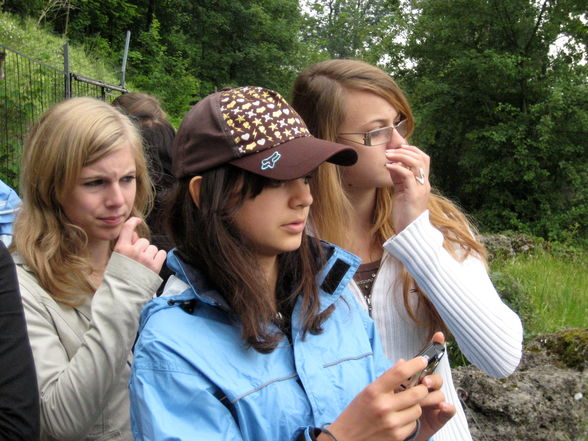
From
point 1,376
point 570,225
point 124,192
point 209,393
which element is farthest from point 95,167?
point 570,225

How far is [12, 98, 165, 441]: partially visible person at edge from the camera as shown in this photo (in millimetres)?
1636

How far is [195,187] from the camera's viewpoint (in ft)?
4.96

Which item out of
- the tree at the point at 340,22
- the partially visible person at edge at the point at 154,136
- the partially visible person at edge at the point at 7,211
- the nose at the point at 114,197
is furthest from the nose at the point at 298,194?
the tree at the point at 340,22

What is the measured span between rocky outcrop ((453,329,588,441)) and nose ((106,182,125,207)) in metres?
1.93

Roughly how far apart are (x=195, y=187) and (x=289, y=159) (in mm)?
260

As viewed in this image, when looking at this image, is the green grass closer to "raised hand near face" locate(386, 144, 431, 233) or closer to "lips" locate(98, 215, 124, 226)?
"raised hand near face" locate(386, 144, 431, 233)

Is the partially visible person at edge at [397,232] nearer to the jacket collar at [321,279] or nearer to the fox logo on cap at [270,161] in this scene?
the jacket collar at [321,279]

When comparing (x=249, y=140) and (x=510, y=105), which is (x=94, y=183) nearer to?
(x=249, y=140)

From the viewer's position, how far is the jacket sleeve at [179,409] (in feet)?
4.05

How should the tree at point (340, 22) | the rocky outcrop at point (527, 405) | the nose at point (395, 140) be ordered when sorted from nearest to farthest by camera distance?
1. the nose at point (395, 140)
2. the rocky outcrop at point (527, 405)
3. the tree at point (340, 22)

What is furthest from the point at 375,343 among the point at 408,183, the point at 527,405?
the point at 527,405

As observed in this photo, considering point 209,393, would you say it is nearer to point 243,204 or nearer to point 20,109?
point 243,204

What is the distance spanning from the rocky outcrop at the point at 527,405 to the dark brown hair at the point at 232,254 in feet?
5.62

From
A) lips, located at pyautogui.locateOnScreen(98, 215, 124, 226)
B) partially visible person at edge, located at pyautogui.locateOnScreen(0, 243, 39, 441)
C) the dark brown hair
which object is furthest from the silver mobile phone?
lips, located at pyautogui.locateOnScreen(98, 215, 124, 226)
